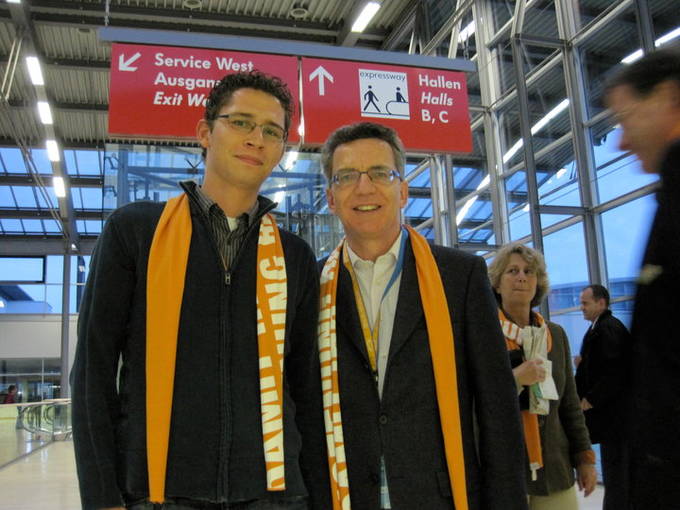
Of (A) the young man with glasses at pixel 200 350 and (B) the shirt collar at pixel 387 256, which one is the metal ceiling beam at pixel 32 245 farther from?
(A) the young man with glasses at pixel 200 350

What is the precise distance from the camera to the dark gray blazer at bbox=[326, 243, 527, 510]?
1.94 metres

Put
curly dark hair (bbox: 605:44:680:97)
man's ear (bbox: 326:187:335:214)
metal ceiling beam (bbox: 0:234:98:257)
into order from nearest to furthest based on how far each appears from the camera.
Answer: curly dark hair (bbox: 605:44:680:97) < man's ear (bbox: 326:187:335:214) < metal ceiling beam (bbox: 0:234:98:257)

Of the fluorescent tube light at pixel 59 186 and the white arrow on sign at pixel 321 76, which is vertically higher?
the fluorescent tube light at pixel 59 186

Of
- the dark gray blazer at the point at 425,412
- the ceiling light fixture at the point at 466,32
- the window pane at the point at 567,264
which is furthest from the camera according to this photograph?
the ceiling light fixture at the point at 466,32

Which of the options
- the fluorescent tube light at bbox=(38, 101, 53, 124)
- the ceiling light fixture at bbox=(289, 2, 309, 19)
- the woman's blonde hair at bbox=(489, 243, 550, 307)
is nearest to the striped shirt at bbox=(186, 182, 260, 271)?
the woman's blonde hair at bbox=(489, 243, 550, 307)

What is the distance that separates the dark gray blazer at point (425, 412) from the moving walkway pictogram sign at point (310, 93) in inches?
138

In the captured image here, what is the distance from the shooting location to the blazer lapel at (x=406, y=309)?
81.0 inches

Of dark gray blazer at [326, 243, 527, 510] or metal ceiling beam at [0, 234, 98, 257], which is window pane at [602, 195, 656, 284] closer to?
dark gray blazer at [326, 243, 527, 510]

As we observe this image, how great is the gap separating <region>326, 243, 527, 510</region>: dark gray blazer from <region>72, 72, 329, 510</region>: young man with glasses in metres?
0.16

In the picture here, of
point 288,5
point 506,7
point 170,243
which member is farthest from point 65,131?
point 170,243

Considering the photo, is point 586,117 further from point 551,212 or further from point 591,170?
point 551,212

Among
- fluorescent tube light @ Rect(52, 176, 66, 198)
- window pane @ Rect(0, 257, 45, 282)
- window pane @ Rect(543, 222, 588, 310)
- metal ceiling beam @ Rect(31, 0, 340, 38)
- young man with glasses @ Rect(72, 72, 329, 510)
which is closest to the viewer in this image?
young man with glasses @ Rect(72, 72, 329, 510)

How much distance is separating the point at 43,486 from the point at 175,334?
8000 millimetres

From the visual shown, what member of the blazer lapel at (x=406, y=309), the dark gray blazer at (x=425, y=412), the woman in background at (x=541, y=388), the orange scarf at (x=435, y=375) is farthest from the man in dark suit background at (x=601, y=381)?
the blazer lapel at (x=406, y=309)
